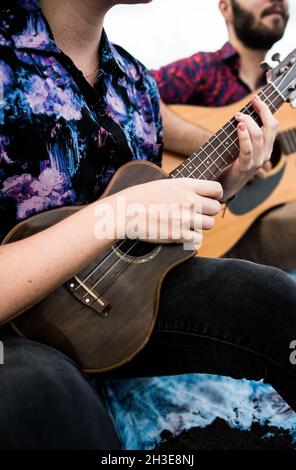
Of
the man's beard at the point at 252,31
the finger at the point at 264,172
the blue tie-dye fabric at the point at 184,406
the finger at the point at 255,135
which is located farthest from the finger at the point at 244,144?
the man's beard at the point at 252,31

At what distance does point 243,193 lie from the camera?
169cm

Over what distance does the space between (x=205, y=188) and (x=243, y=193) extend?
0.83 metres

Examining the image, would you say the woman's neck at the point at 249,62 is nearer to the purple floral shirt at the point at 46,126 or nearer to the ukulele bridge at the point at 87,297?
the purple floral shirt at the point at 46,126

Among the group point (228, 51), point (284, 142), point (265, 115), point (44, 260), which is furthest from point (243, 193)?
point (44, 260)

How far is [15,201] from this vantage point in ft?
2.77

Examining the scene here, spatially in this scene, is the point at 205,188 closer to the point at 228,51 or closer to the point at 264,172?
the point at 264,172

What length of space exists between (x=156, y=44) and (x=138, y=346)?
4.32 feet

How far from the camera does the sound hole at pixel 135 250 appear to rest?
909 millimetres

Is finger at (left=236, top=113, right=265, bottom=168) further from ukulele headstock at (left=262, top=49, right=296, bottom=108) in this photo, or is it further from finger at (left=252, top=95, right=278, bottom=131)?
ukulele headstock at (left=262, top=49, right=296, bottom=108)

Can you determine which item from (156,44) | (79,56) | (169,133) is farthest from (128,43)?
(79,56)

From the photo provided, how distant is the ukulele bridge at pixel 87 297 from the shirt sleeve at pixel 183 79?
1081 millimetres

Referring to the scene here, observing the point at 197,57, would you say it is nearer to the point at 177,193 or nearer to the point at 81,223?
the point at 177,193

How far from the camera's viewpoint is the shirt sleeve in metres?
1.80

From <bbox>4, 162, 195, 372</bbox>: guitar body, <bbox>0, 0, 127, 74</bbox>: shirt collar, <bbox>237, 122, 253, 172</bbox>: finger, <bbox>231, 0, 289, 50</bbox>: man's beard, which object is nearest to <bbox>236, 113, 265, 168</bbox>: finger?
<bbox>237, 122, 253, 172</bbox>: finger
